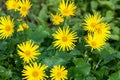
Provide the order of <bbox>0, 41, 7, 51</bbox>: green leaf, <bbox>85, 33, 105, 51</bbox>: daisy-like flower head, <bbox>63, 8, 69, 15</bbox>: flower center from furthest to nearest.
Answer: <bbox>0, 41, 7, 51</bbox>: green leaf < <bbox>63, 8, 69, 15</bbox>: flower center < <bbox>85, 33, 105, 51</bbox>: daisy-like flower head

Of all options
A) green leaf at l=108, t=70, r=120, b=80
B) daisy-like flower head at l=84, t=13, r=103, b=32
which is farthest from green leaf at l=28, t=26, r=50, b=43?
green leaf at l=108, t=70, r=120, b=80

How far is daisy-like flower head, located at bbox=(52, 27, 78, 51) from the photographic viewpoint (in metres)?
2.91

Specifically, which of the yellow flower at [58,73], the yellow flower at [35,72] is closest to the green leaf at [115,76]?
the yellow flower at [58,73]

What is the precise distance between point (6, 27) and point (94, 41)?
1.96 ft

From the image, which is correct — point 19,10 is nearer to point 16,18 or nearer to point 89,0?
point 16,18

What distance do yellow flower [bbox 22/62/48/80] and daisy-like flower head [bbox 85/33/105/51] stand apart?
1.10 feet

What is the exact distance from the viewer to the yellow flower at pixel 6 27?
9.68ft

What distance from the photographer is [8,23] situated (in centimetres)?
297

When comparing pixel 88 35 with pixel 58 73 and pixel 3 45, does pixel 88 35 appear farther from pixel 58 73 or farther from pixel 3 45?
pixel 3 45

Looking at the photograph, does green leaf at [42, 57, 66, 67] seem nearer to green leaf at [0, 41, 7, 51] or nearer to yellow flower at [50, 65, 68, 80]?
yellow flower at [50, 65, 68, 80]

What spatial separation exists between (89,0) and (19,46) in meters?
2.14

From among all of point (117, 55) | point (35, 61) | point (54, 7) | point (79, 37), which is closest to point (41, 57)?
point (35, 61)

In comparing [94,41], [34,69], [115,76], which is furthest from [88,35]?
[34,69]

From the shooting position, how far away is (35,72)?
2777 mm
